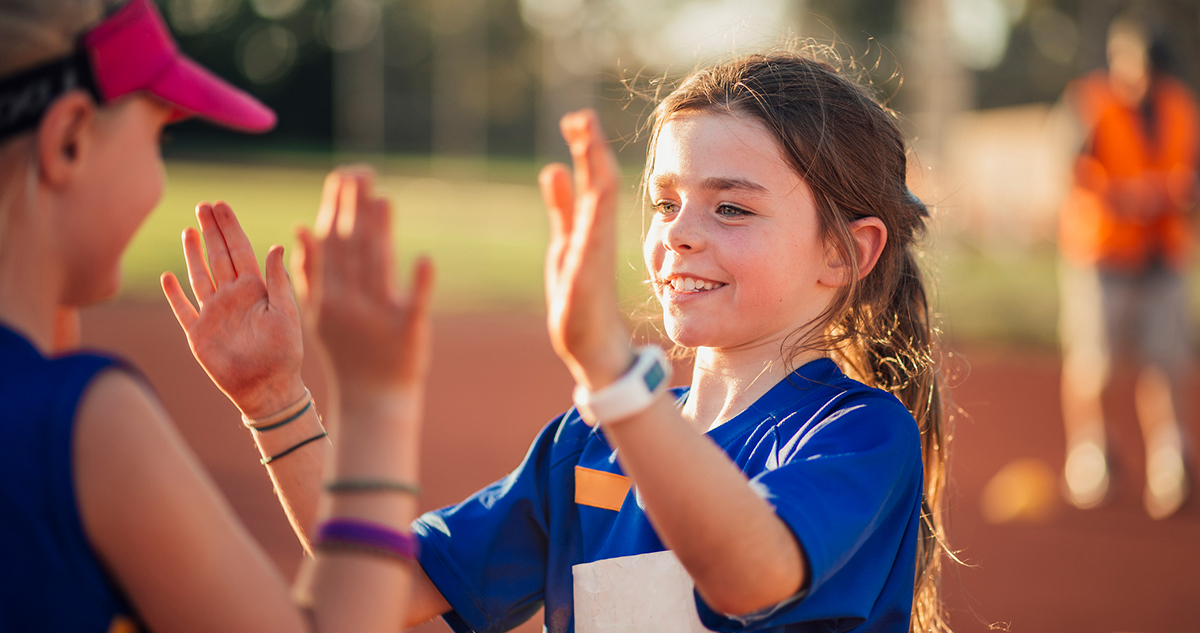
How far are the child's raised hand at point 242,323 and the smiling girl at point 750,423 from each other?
0.15 meters

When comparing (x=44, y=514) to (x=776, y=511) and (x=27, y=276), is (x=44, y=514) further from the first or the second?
(x=776, y=511)

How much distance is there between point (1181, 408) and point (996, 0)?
1183 inches

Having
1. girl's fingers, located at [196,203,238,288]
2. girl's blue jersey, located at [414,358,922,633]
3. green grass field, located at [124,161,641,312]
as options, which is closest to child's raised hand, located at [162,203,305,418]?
girl's fingers, located at [196,203,238,288]

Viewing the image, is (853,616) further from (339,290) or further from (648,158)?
(648,158)

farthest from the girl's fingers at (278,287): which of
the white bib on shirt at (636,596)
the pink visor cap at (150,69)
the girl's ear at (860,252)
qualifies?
the girl's ear at (860,252)

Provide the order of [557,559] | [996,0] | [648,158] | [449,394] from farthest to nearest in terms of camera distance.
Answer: [996,0] → [449,394] → [648,158] → [557,559]

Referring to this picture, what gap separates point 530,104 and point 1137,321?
34.4 m

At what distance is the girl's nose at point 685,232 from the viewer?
1.76m

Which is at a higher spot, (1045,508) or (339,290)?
(339,290)

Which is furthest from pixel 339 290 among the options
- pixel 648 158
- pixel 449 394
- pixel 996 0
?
pixel 996 0

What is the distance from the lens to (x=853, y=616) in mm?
1530

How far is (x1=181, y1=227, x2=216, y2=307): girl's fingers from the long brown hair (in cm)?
88

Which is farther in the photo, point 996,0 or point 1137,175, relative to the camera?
point 996,0

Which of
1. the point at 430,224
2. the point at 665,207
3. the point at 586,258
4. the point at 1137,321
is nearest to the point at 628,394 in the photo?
the point at 586,258
